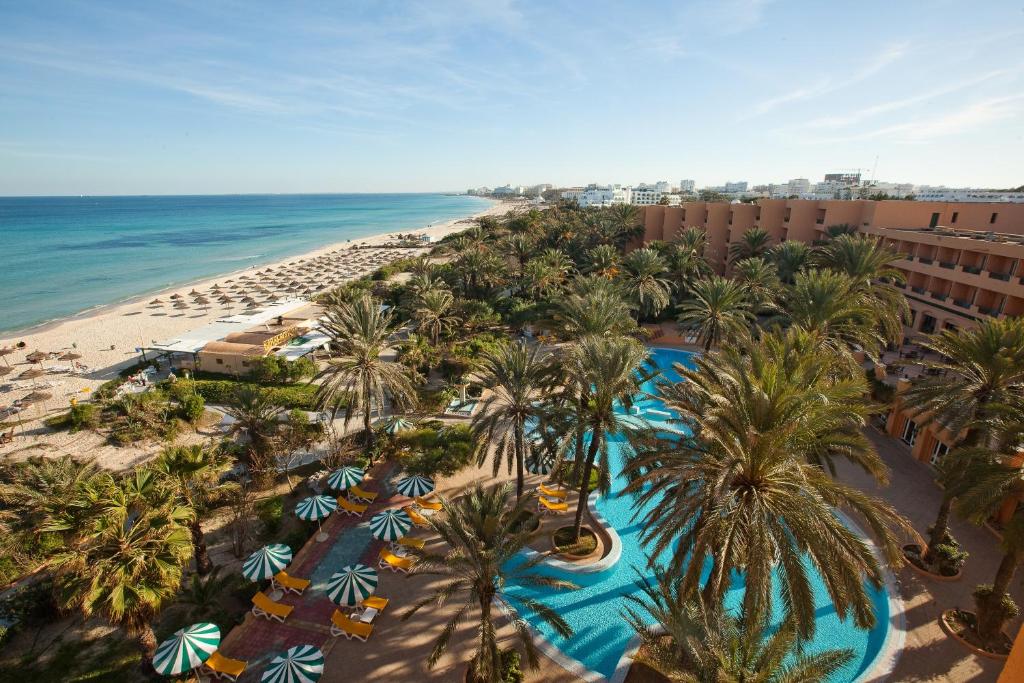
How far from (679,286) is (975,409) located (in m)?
27.7

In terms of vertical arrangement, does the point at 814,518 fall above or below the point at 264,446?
above

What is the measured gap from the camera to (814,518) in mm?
8898

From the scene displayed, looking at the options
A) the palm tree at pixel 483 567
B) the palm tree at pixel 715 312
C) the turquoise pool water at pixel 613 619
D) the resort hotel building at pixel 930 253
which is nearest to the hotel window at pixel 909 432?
the resort hotel building at pixel 930 253

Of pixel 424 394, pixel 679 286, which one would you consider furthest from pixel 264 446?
pixel 679 286

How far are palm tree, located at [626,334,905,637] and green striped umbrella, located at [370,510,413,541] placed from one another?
8371mm

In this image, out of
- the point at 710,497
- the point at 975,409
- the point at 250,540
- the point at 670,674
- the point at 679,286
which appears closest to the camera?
the point at 670,674

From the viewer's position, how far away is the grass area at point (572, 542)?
1592 cm

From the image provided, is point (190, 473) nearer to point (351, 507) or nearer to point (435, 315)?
point (351, 507)

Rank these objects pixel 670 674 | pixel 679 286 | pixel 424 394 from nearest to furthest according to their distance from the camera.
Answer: pixel 670 674 < pixel 424 394 < pixel 679 286

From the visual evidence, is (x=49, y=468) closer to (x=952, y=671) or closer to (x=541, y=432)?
(x=541, y=432)

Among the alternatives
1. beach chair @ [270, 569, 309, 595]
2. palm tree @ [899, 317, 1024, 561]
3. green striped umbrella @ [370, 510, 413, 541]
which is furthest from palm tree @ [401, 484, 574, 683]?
palm tree @ [899, 317, 1024, 561]

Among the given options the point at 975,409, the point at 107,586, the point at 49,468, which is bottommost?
the point at 49,468

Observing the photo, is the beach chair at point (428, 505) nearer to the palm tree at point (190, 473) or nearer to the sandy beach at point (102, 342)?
the palm tree at point (190, 473)

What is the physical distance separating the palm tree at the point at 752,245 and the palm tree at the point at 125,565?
47.1 meters
